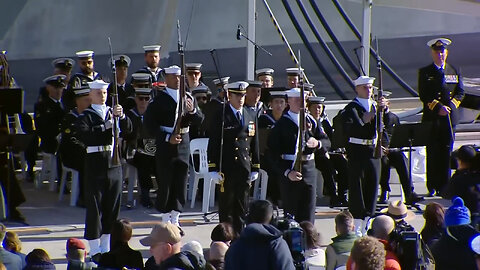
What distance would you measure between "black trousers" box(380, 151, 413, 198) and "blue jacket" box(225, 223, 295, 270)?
616cm

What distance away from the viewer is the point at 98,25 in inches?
845

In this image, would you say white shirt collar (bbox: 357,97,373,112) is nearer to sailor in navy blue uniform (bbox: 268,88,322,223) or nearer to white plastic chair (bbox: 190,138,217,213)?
sailor in navy blue uniform (bbox: 268,88,322,223)

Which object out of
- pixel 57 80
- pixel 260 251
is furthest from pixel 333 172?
pixel 260 251

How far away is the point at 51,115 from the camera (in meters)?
13.9

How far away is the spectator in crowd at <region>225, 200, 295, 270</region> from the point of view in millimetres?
7801

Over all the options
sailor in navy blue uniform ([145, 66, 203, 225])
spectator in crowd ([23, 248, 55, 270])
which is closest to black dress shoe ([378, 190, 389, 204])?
sailor in navy blue uniform ([145, 66, 203, 225])

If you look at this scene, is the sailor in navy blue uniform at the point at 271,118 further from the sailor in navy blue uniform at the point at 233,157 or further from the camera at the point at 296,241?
the camera at the point at 296,241

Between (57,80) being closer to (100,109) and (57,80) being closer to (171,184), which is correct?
(171,184)

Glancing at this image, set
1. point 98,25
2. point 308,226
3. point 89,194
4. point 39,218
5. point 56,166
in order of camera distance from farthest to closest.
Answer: point 98,25, point 56,166, point 39,218, point 89,194, point 308,226

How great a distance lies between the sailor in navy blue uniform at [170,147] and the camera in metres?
12.0

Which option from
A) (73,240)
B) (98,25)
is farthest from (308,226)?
(98,25)

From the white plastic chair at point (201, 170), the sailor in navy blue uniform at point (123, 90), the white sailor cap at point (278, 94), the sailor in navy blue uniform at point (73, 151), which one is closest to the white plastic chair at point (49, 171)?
the sailor in navy blue uniform at point (73, 151)

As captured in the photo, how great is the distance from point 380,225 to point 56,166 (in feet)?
20.7

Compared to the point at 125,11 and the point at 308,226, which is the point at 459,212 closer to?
the point at 308,226
